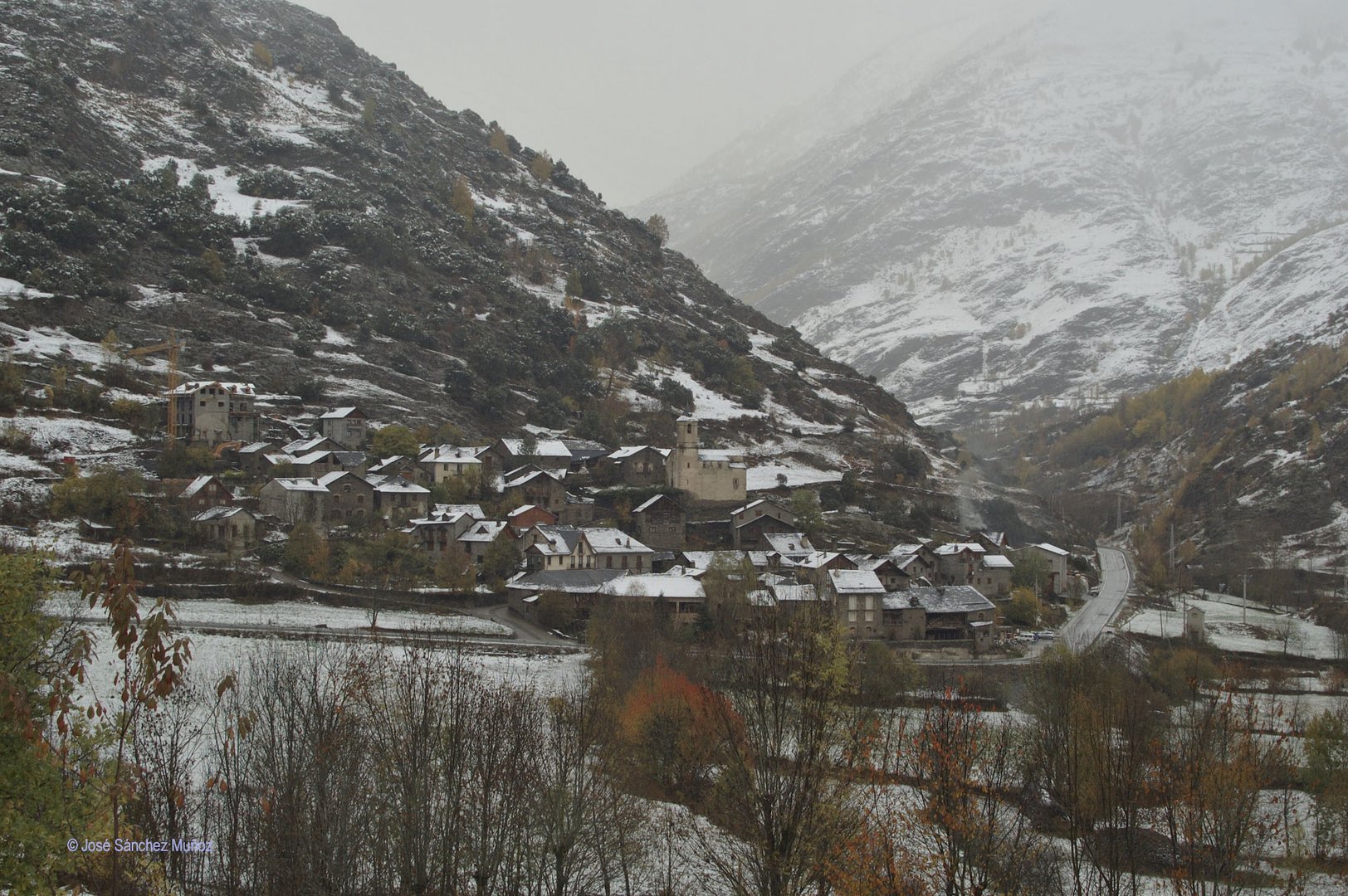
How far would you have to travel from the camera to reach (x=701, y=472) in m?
87.2

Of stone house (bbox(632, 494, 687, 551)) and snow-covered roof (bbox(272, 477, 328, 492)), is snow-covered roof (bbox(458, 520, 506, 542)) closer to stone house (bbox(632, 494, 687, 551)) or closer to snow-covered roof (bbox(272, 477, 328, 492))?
snow-covered roof (bbox(272, 477, 328, 492))

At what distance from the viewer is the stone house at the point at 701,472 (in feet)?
286

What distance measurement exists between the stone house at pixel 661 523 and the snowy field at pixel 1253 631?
1214 inches

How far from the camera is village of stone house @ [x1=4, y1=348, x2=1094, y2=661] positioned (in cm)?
5528

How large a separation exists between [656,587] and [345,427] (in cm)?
3464

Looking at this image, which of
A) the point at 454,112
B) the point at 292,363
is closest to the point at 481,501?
the point at 292,363

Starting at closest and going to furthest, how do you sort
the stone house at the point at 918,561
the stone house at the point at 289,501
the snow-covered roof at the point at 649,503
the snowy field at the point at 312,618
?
1. the snowy field at the point at 312,618
2. the stone house at the point at 289,501
3. the stone house at the point at 918,561
4. the snow-covered roof at the point at 649,503

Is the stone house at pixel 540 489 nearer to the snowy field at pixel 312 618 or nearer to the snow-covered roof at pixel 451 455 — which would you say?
the snow-covered roof at pixel 451 455

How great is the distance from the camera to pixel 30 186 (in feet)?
333

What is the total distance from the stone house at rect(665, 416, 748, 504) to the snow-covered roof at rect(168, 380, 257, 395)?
32.9 metres

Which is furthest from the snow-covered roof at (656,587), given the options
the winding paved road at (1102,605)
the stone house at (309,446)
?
the stone house at (309,446)

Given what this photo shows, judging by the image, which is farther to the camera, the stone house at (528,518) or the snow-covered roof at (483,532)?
the stone house at (528,518)

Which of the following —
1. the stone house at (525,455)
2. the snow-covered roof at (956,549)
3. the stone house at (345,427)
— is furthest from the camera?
the stone house at (525,455)
